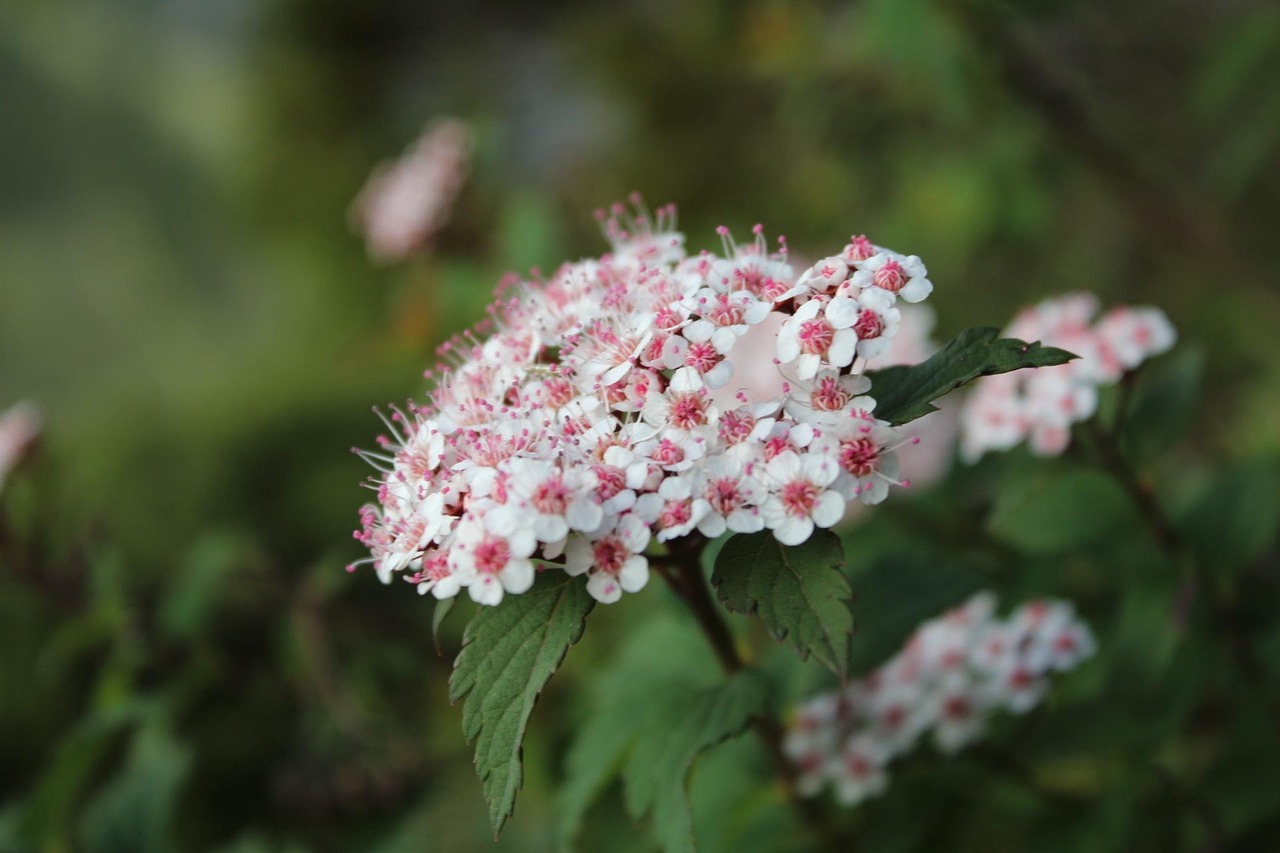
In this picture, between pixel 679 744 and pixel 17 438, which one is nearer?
pixel 679 744

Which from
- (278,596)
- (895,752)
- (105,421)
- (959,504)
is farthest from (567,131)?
(895,752)

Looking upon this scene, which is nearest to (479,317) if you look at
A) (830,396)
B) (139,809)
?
(139,809)

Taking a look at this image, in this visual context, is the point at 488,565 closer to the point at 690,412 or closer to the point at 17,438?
the point at 690,412

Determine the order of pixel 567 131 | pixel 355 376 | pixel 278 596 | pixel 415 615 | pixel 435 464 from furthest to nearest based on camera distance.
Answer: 1. pixel 567 131
2. pixel 355 376
3. pixel 415 615
4. pixel 278 596
5. pixel 435 464

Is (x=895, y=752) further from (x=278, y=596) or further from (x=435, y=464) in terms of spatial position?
(x=278, y=596)

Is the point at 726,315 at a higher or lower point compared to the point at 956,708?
higher
